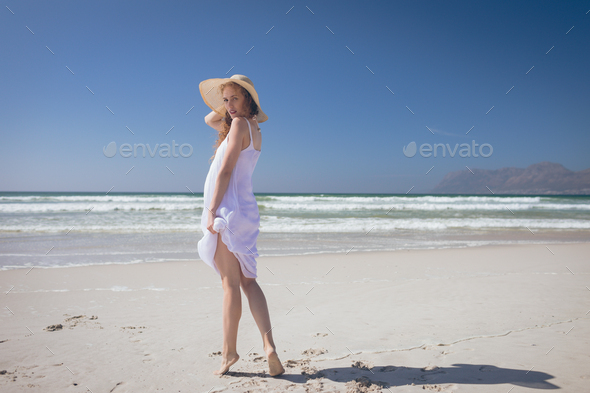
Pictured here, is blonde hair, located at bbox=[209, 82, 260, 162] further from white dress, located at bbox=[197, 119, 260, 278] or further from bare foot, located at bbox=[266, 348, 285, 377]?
bare foot, located at bbox=[266, 348, 285, 377]

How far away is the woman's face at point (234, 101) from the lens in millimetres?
2064

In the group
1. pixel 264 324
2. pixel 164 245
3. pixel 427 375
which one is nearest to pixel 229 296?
pixel 264 324

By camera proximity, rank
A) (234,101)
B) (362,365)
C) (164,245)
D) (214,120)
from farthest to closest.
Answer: (164,245) < (214,120) < (362,365) < (234,101)

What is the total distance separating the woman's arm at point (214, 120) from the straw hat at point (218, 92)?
3 centimetres

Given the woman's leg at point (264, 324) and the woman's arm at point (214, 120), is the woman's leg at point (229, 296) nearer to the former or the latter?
the woman's leg at point (264, 324)

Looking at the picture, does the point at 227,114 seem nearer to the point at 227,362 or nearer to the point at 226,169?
the point at 226,169

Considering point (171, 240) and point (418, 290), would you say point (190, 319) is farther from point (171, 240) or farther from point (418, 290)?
point (171, 240)

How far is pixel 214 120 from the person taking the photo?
235 cm

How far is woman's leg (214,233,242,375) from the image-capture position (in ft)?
6.54

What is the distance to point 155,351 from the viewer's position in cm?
244

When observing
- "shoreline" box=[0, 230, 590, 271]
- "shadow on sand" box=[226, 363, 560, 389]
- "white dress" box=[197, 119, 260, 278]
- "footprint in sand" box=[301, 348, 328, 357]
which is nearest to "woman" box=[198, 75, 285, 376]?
"white dress" box=[197, 119, 260, 278]

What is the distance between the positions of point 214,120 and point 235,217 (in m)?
0.79

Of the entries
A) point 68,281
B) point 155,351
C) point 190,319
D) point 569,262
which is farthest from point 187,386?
point 569,262

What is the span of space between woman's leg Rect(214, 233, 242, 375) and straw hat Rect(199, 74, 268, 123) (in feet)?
2.75
